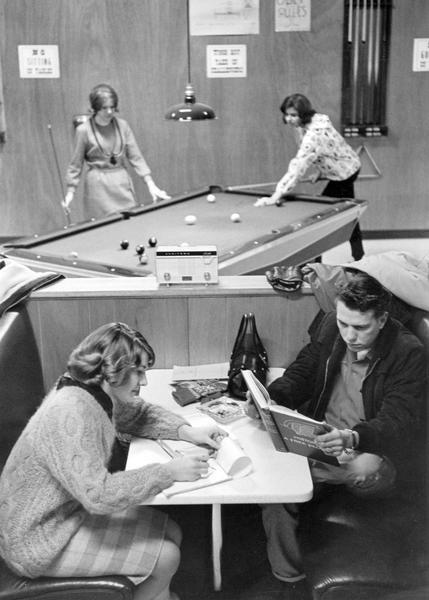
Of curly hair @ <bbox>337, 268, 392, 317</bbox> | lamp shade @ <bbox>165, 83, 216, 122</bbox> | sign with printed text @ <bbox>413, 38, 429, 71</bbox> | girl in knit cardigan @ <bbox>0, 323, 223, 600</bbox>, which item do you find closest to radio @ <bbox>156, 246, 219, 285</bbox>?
curly hair @ <bbox>337, 268, 392, 317</bbox>

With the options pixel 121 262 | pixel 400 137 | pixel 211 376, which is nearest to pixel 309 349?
pixel 211 376

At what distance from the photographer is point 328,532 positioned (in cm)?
230

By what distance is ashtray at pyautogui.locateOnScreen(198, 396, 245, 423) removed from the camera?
8.13ft

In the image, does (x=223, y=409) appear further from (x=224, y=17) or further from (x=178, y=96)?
(x=224, y=17)

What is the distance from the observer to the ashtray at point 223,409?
248 cm

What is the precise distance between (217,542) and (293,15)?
18.7 feet

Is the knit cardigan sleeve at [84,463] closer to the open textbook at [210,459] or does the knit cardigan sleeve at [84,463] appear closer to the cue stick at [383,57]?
the open textbook at [210,459]

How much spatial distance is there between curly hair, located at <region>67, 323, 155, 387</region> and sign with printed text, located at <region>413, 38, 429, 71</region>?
18.8ft

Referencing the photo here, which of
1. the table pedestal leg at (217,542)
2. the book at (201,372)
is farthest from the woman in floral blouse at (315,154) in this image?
the table pedestal leg at (217,542)

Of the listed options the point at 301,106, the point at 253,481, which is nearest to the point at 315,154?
the point at 301,106

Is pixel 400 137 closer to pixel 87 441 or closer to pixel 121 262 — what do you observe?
pixel 121 262

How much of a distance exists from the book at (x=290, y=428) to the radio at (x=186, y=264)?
0.79 metres

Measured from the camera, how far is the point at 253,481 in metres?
2.11

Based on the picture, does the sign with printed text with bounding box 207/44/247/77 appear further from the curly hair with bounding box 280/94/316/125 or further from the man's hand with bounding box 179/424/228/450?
the man's hand with bounding box 179/424/228/450
